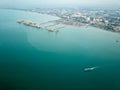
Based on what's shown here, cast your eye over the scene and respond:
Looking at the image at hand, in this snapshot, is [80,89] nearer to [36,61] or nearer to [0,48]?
[36,61]

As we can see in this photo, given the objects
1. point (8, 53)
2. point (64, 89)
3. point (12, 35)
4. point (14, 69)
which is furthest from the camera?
point (12, 35)

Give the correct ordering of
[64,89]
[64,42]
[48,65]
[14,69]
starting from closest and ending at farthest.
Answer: [64,89]
[14,69]
[48,65]
[64,42]

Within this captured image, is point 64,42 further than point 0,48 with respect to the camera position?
Yes

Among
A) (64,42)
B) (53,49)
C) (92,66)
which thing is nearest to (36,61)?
(53,49)

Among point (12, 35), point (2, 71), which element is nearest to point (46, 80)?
point (2, 71)

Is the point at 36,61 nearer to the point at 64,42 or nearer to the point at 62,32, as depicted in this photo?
the point at 64,42

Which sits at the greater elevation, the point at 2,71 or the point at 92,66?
the point at 2,71
